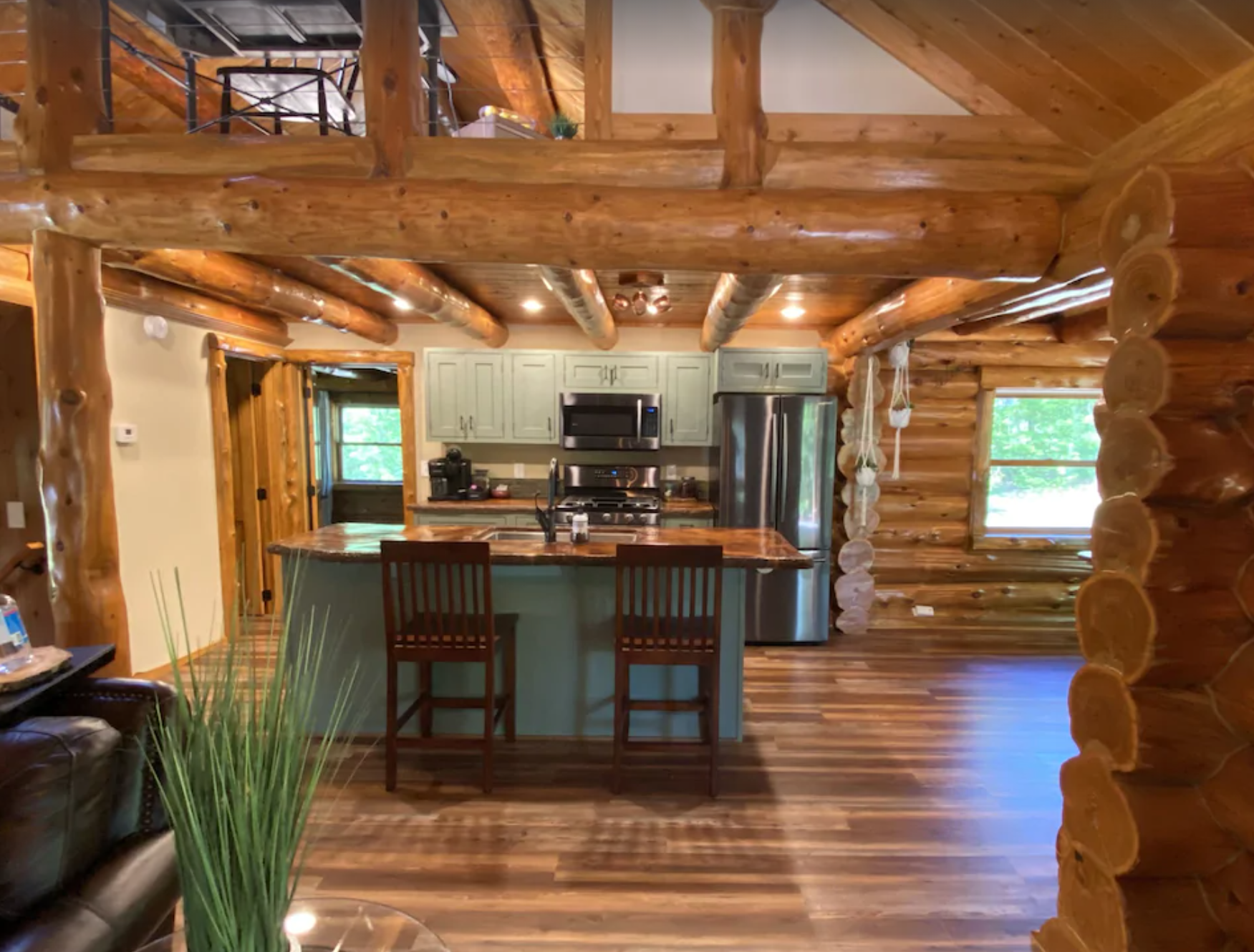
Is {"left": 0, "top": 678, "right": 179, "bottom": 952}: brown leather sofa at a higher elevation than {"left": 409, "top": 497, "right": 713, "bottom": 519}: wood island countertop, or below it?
below

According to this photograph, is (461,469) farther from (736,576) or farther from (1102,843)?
Answer: (1102,843)

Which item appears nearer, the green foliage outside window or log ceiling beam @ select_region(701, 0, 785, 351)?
log ceiling beam @ select_region(701, 0, 785, 351)

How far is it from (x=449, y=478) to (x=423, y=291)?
1.89 meters

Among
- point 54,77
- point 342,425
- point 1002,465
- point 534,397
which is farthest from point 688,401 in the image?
point 342,425

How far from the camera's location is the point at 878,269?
2168mm

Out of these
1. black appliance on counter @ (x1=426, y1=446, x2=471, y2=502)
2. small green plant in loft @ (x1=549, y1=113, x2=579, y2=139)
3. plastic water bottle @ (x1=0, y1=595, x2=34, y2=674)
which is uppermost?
small green plant in loft @ (x1=549, y1=113, x2=579, y2=139)

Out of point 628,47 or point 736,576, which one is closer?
point 628,47

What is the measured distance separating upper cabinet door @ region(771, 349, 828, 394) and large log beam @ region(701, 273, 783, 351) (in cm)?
50

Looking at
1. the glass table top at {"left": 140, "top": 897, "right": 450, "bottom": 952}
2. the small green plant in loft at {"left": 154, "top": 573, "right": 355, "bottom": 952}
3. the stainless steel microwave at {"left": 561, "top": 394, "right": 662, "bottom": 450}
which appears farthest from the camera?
the stainless steel microwave at {"left": 561, "top": 394, "right": 662, "bottom": 450}

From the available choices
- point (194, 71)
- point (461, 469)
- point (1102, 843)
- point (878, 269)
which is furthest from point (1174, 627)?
point (461, 469)

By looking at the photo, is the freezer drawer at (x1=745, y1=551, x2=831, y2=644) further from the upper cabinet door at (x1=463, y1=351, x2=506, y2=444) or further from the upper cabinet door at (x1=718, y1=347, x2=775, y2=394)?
the upper cabinet door at (x1=463, y1=351, x2=506, y2=444)

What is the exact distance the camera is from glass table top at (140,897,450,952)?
113 cm

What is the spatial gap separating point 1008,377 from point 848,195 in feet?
10.6

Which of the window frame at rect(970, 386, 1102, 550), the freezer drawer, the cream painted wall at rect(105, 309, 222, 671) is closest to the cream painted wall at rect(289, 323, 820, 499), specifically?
the freezer drawer
